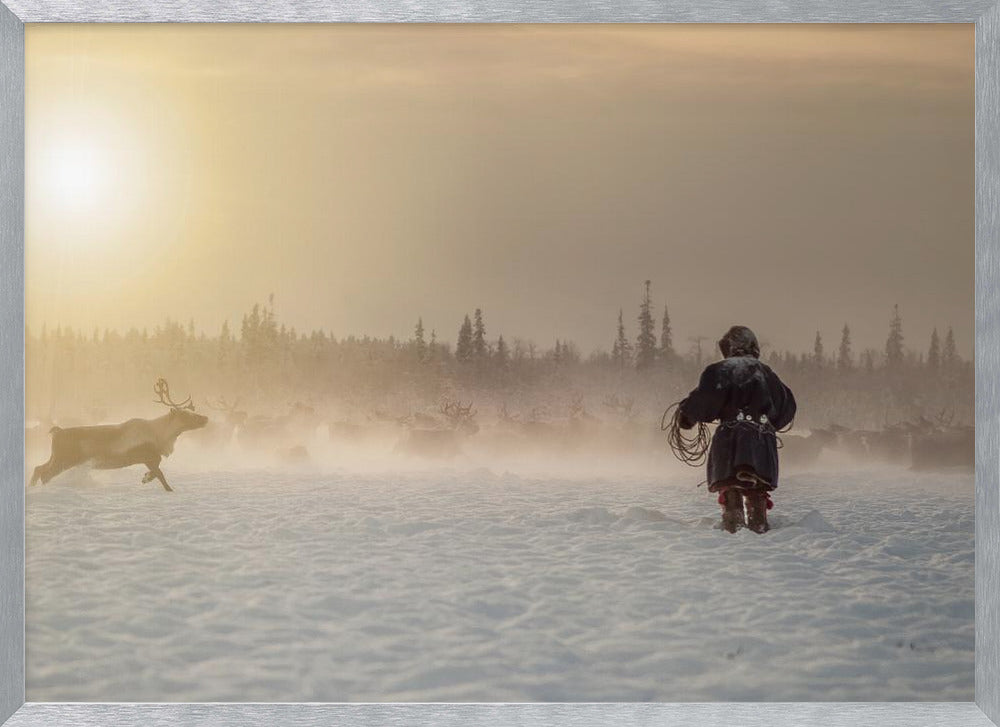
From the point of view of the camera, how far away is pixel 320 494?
2117 millimetres

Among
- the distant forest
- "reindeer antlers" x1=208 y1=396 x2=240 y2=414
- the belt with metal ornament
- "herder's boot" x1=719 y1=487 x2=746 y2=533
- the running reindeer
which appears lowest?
"herder's boot" x1=719 y1=487 x2=746 y2=533

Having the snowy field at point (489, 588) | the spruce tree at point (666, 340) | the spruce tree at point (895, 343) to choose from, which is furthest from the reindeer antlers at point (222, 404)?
the spruce tree at point (895, 343)

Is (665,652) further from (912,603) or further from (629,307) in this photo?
(629,307)

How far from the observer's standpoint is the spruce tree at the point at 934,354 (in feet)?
6.84

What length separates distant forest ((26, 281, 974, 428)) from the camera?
209 cm

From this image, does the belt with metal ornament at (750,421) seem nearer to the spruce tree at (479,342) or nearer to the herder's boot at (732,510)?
the herder's boot at (732,510)

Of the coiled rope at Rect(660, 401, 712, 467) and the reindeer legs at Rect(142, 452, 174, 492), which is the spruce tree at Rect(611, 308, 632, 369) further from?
the reindeer legs at Rect(142, 452, 174, 492)

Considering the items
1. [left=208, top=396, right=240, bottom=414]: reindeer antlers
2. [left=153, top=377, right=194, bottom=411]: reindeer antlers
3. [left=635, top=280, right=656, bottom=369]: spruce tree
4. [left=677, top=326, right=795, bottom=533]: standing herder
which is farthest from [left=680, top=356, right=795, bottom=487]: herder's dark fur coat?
[left=153, top=377, right=194, bottom=411]: reindeer antlers

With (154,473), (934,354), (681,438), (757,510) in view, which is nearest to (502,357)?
(681,438)

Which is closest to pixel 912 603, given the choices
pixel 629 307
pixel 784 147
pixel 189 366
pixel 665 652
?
pixel 665 652

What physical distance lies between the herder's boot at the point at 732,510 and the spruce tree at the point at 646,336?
337 millimetres

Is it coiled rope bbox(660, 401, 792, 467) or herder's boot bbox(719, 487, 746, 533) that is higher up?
coiled rope bbox(660, 401, 792, 467)

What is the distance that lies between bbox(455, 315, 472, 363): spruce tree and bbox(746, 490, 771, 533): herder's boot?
0.70 metres

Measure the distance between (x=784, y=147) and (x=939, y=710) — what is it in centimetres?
128
